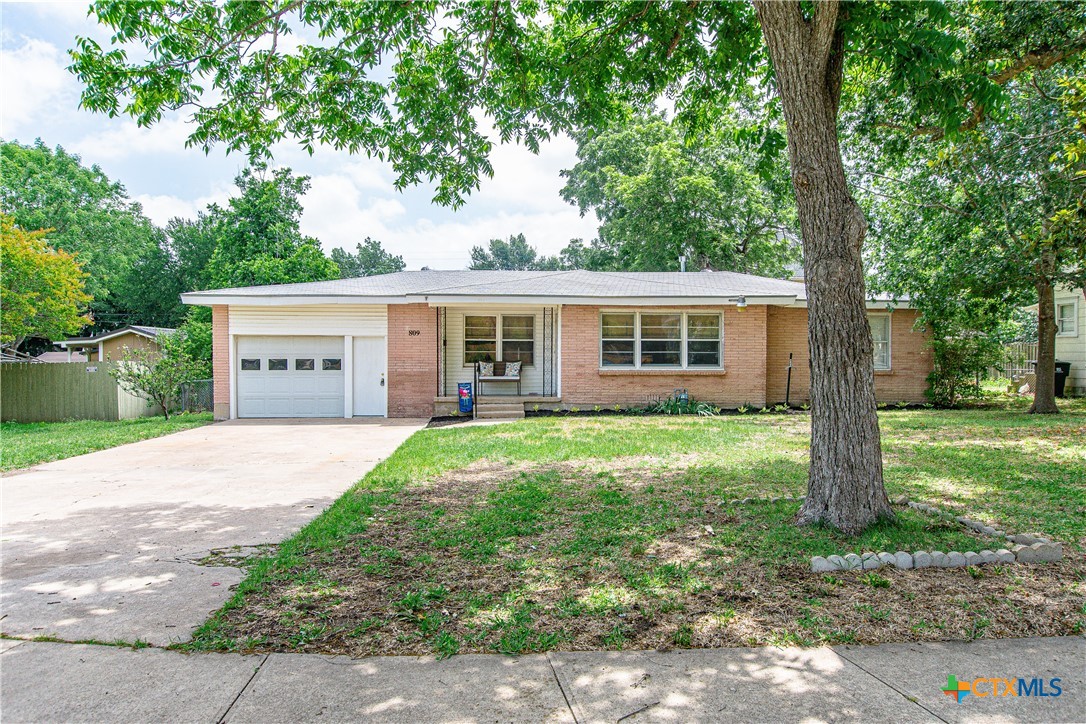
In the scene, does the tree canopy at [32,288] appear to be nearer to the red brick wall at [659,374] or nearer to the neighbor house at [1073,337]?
the red brick wall at [659,374]

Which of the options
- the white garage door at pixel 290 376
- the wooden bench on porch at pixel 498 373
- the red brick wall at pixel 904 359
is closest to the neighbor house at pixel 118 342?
the white garage door at pixel 290 376

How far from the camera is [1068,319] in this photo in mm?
19906

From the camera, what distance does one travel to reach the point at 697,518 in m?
5.38

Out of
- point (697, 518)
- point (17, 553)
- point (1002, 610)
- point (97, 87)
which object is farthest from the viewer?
point (97, 87)

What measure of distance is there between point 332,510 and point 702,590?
365cm

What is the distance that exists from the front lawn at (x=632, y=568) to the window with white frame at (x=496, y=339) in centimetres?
840

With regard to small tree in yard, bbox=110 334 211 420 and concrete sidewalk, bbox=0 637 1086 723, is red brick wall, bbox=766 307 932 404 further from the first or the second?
small tree in yard, bbox=110 334 211 420

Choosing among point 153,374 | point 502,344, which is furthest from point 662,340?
point 153,374

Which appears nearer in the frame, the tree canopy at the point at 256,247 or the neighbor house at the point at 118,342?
Answer: the neighbor house at the point at 118,342

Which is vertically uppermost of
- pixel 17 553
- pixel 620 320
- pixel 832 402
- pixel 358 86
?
pixel 358 86

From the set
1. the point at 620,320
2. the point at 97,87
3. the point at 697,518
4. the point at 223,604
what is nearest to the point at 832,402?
the point at 697,518

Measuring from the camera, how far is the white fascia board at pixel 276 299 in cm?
1405

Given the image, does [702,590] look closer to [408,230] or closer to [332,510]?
[332,510]

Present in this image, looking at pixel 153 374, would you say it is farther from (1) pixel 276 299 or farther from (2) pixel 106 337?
(2) pixel 106 337
